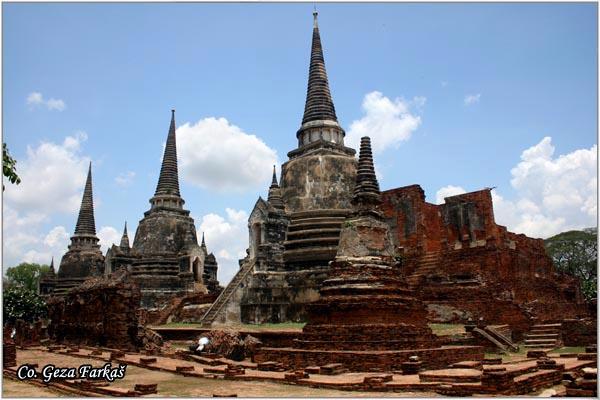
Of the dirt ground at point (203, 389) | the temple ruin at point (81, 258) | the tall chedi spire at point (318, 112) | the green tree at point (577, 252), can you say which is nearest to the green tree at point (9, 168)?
the dirt ground at point (203, 389)

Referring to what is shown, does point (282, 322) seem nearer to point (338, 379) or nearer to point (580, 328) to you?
point (580, 328)

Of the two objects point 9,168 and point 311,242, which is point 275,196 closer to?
point 311,242

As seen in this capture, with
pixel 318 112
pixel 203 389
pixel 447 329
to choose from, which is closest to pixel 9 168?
pixel 203 389

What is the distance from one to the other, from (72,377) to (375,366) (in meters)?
6.61

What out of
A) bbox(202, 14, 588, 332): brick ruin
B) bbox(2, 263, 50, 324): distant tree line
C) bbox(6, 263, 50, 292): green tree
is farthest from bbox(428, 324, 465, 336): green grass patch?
bbox(6, 263, 50, 292): green tree

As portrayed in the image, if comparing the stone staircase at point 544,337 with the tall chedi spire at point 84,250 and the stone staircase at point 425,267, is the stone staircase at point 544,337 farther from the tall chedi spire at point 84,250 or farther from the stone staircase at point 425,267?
the tall chedi spire at point 84,250

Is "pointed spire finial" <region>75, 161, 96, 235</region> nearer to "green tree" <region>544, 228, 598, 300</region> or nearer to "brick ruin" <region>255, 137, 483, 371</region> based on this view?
"brick ruin" <region>255, 137, 483, 371</region>

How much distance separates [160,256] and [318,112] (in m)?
13.0

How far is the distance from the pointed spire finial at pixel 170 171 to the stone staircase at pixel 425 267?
1904 cm

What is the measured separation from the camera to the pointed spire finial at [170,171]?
39.3 metres

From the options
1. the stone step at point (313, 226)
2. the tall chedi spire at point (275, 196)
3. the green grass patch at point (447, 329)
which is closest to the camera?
the green grass patch at point (447, 329)

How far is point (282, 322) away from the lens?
2609cm

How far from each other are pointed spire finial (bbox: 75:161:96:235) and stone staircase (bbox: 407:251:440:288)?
27.9m

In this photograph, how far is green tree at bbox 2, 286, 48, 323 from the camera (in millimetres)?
37906
